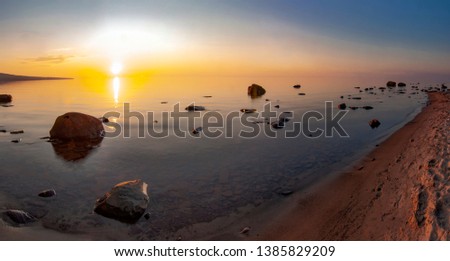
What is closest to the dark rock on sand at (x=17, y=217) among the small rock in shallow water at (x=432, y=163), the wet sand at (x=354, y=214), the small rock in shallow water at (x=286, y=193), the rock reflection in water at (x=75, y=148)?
the wet sand at (x=354, y=214)

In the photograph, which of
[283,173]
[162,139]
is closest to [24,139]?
[162,139]

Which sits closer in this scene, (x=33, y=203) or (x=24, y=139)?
(x=33, y=203)

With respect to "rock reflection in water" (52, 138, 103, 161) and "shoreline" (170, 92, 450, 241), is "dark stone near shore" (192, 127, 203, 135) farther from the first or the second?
"shoreline" (170, 92, 450, 241)

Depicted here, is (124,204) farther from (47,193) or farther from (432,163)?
(432,163)
